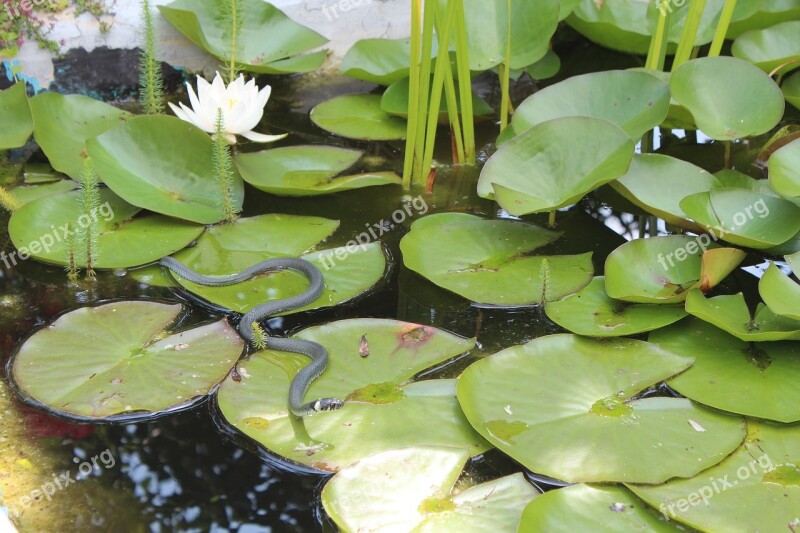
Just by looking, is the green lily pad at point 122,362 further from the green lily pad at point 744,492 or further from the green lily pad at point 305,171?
the green lily pad at point 744,492

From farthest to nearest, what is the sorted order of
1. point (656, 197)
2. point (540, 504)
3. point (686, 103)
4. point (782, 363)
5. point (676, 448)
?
point (686, 103), point (656, 197), point (782, 363), point (676, 448), point (540, 504)

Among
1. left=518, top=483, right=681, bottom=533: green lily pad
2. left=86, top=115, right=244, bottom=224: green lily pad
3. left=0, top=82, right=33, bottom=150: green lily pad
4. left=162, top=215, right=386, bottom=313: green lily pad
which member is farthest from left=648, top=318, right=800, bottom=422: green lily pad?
left=0, top=82, right=33, bottom=150: green lily pad

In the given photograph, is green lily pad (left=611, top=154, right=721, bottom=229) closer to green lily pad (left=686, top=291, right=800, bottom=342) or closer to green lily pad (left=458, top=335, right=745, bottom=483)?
green lily pad (left=686, top=291, right=800, bottom=342)

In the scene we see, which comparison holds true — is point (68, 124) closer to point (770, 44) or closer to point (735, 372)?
point (735, 372)

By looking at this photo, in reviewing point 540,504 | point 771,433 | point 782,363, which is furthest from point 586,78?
point 540,504

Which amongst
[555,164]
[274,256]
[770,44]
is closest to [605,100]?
[555,164]

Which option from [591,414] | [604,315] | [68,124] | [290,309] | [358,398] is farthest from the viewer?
[68,124]

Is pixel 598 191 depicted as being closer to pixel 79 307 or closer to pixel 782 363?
pixel 782 363
